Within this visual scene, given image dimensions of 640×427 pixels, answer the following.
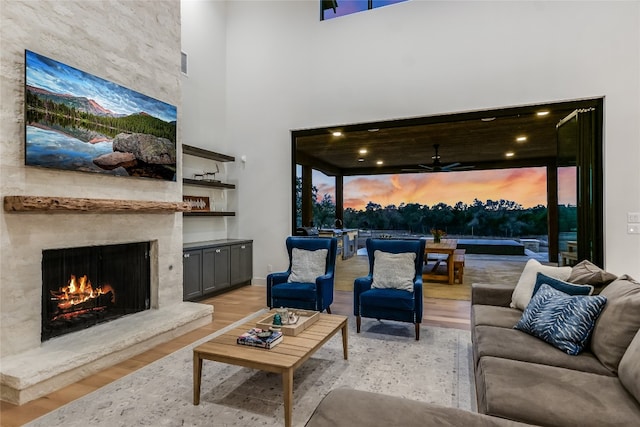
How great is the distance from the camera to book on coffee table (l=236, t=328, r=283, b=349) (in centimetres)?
243

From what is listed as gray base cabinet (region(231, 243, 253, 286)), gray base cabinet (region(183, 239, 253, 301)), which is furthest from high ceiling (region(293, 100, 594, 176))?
gray base cabinet (region(183, 239, 253, 301))

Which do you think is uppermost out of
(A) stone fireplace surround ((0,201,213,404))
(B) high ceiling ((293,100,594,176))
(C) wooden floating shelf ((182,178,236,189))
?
(B) high ceiling ((293,100,594,176))

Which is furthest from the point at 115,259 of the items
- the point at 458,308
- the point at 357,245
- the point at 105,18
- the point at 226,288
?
the point at 357,245

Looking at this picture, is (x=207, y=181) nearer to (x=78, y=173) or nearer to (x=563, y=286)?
(x=78, y=173)

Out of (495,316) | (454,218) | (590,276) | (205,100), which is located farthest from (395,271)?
(454,218)

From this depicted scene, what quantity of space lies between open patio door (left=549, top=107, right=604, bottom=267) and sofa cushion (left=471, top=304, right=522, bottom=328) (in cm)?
227

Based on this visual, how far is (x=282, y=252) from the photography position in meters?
6.02

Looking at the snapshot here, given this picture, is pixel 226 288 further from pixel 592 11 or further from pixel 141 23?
pixel 592 11

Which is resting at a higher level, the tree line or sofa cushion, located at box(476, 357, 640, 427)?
the tree line

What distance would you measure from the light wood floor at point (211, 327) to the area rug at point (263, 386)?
13 centimetres

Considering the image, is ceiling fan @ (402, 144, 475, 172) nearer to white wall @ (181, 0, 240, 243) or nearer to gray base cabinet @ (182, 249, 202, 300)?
white wall @ (181, 0, 240, 243)

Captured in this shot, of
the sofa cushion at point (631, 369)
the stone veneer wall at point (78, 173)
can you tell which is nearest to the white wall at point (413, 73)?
the stone veneer wall at point (78, 173)

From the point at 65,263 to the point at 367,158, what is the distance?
7190 mm

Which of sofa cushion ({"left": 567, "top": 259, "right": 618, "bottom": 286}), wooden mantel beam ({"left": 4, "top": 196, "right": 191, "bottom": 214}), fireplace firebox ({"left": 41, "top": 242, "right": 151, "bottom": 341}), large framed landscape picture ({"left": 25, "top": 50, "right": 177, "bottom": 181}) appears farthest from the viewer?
fireplace firebox ({"left": 41, "top": 242, "right": 151, "bottom": 341})
